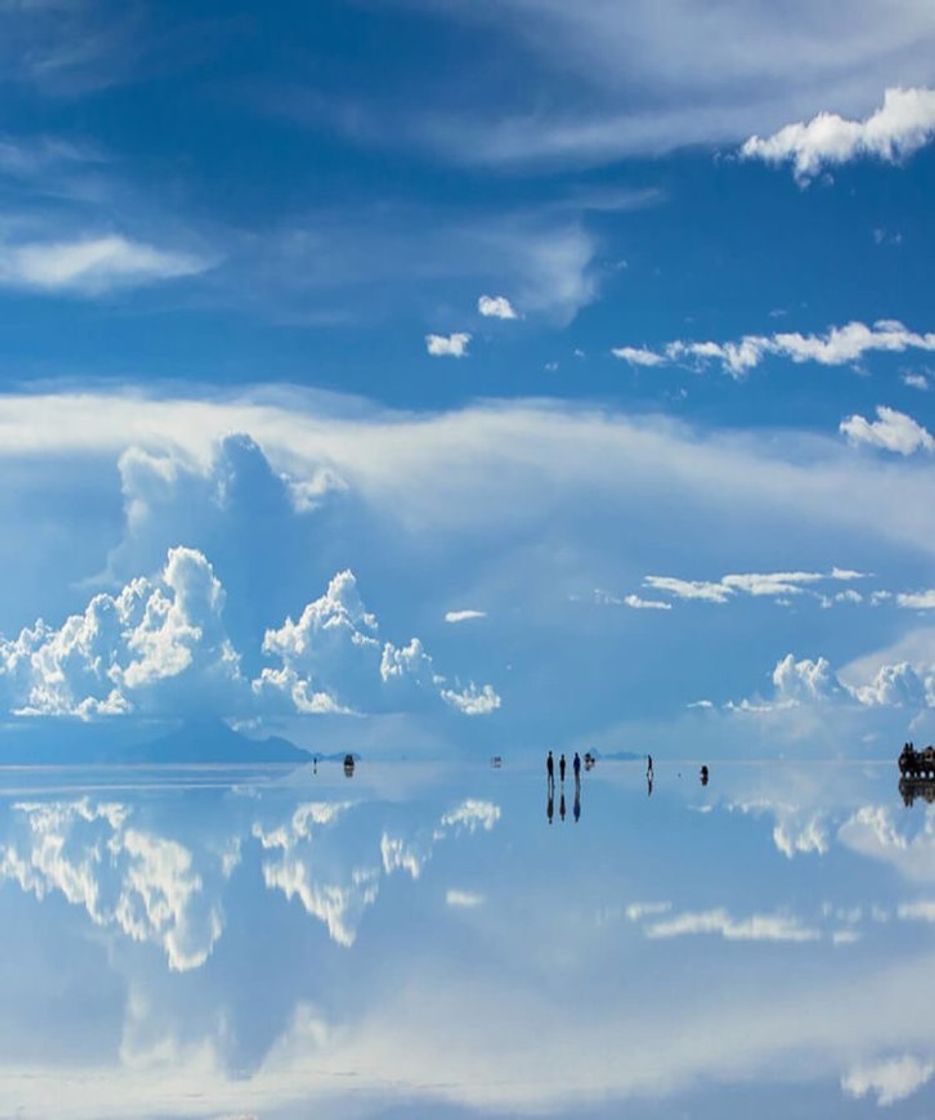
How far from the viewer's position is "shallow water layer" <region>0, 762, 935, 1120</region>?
20.5 m

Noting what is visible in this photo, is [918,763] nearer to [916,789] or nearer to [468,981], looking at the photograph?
[916,789]

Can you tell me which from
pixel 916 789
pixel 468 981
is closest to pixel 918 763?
pixel 916 789

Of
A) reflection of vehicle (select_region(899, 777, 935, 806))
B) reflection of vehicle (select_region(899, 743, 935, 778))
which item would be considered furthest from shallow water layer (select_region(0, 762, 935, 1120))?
reflection of vehicle (select_region(899, 743, 935, 778))

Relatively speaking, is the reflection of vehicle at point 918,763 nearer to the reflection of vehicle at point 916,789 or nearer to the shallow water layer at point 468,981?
the reflection of vehicle at point 916,789

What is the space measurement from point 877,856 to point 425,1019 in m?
33.1

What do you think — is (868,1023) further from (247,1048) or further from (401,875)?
(401,875)

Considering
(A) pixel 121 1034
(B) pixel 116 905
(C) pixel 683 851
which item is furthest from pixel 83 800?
(A) pixel 121 1034

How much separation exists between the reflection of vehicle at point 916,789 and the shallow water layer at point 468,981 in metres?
46.7

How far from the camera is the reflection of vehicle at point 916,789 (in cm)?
10259

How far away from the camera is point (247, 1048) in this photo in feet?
75.4

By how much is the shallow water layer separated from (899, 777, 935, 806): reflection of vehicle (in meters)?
46.7

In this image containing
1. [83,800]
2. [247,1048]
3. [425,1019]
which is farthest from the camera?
[83,800]

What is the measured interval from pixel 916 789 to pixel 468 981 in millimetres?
97276

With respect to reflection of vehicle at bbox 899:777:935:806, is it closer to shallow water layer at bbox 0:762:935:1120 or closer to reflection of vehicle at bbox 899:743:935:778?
reflection of vehicle at bbox 899:743:935:778
